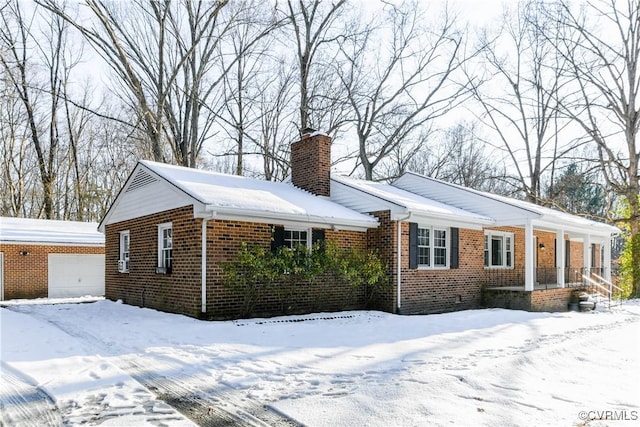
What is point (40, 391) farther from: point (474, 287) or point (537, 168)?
point (537, 168)

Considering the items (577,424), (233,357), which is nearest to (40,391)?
(233,357)

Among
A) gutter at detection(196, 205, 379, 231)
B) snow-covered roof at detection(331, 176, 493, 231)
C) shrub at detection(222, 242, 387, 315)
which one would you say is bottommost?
shrub at detection(222, 242, 387, 315)

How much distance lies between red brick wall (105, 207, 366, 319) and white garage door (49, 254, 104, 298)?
6.65 meters

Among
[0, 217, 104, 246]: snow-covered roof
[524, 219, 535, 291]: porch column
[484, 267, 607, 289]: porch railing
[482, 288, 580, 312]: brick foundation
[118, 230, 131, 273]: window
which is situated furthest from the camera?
[0, 217, 104, 246]: snow-covered roof

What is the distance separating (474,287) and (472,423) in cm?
1098

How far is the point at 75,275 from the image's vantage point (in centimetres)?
1928

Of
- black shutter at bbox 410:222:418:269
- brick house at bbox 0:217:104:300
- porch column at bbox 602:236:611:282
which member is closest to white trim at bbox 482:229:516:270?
black shutter at bbox 410:222:418:269

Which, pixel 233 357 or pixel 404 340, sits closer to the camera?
pixel 233 357

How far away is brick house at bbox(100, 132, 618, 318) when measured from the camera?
1053 centimetres

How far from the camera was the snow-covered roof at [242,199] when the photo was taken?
10.3m

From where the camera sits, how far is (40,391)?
5.13m

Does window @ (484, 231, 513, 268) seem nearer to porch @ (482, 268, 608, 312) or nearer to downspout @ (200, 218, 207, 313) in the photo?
porch @ (482, 268, 608, 312)

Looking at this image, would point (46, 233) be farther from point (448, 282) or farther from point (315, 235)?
point (448, 282)

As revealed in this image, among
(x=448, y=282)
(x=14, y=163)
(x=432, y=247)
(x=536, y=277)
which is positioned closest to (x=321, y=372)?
(x=432, y=247)
